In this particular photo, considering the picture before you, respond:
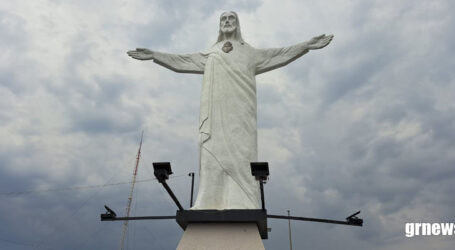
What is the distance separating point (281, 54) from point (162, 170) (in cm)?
448

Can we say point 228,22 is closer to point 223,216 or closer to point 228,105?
point 228,105

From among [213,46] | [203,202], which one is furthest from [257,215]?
[213,46]

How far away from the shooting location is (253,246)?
6504 mm

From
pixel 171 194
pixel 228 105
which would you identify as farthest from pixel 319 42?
pixel 171 194

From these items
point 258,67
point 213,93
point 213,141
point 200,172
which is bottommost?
point 200,172

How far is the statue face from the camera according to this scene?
919 centimetres

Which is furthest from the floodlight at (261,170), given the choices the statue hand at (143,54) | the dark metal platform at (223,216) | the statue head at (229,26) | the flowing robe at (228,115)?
the statue hand at (143,54)

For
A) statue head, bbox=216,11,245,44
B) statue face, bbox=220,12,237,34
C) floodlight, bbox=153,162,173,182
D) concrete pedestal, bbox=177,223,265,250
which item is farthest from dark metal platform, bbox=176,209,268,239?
statue face, bbox=220,12,237,34

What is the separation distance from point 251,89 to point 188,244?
3.64 m

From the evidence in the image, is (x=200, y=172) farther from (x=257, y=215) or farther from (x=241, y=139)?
(x=257, y=215)

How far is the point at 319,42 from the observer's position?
8.65 m

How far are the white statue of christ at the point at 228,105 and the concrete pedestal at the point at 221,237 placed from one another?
0.38 m

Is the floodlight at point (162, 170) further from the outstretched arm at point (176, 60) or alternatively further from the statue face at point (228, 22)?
the statue face at point (228, 22)

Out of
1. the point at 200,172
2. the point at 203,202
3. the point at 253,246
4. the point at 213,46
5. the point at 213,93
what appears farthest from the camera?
the point at 213,46
